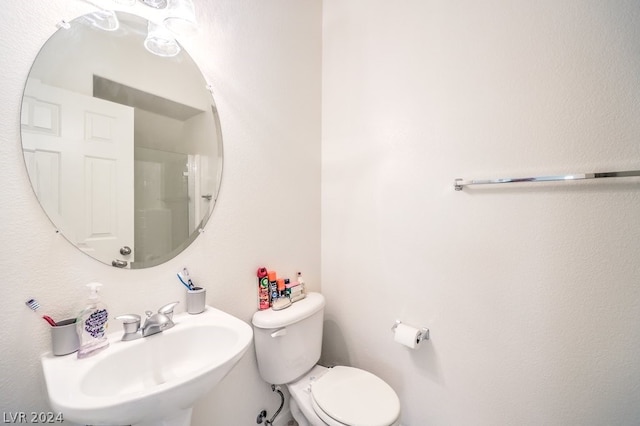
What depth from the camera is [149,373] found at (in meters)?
0.78

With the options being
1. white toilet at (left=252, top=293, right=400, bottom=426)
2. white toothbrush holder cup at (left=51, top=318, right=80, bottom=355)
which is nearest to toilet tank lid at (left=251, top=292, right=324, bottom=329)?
white toilet at (left=252, top=293, right=400, bottom=426)

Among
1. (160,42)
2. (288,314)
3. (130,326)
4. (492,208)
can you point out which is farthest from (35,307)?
(492,208)

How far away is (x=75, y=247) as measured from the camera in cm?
73

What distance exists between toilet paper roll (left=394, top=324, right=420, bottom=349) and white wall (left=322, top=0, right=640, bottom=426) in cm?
7

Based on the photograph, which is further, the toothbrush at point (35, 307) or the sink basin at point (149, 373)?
the toothbrush at point (35, 307)

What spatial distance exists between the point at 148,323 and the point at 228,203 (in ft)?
1.72

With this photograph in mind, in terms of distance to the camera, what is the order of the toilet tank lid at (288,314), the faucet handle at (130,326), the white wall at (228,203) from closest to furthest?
the white wall at (228,203)
the faucet handle at (130,326)
the toilet tank lid at (288,314)

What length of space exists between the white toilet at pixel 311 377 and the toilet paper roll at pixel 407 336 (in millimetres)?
202

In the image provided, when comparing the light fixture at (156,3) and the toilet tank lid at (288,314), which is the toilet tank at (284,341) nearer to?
the toilet tank lid at (288,314)

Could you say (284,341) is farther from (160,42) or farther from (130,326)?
(160,42)

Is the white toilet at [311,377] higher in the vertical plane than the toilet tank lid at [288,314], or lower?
lower

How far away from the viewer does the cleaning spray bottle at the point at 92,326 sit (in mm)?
688

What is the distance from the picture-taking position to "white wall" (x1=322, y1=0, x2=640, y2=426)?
81 centimetres

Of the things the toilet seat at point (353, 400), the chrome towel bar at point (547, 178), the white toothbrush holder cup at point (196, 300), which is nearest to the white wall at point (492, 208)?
the chrome towel bar at point (547, 178)
